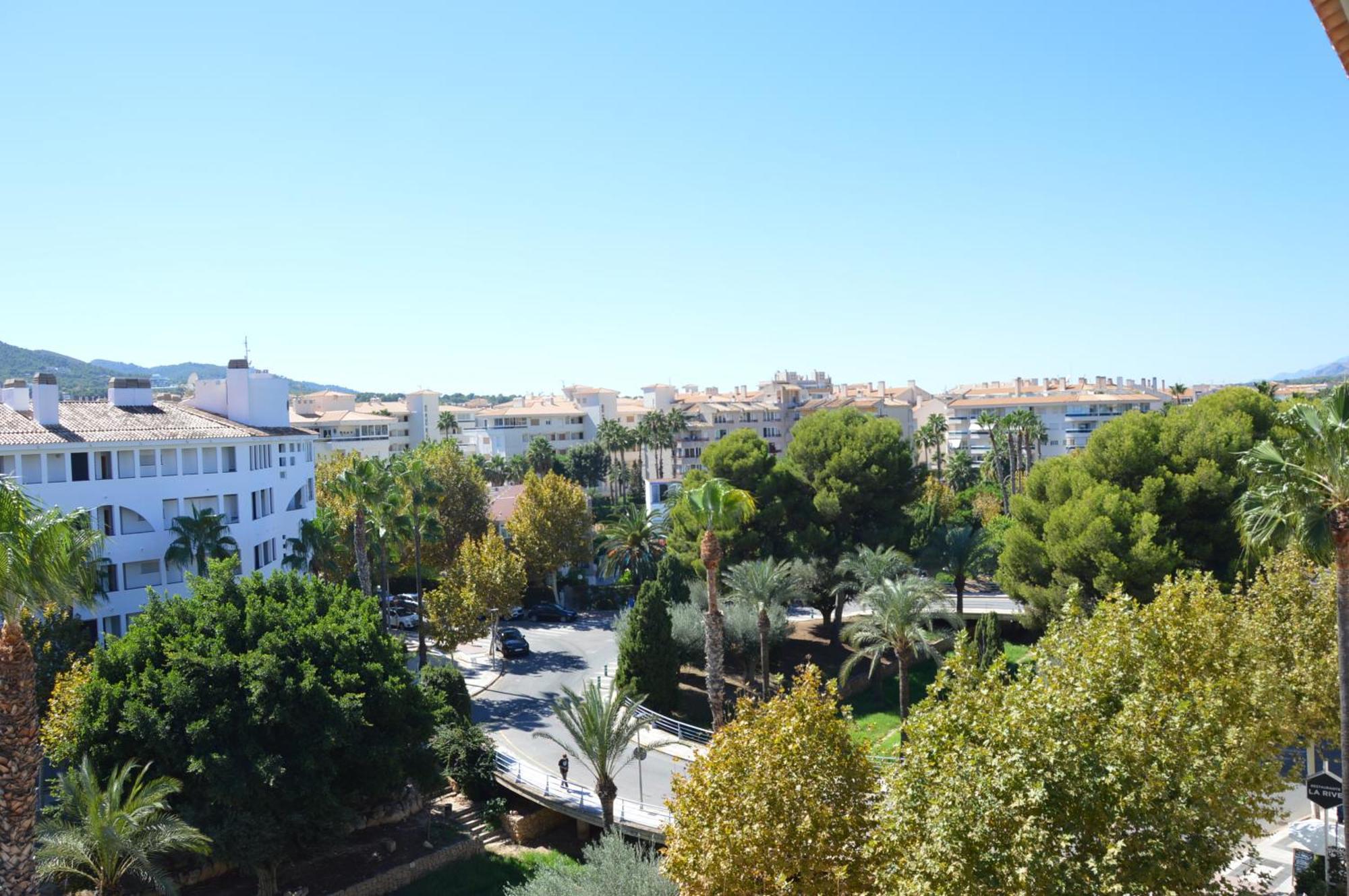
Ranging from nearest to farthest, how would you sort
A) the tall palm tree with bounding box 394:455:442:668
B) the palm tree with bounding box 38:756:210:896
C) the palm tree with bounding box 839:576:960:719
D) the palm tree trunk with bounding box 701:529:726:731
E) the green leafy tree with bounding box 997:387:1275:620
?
1. the palm tree with bounding box 38:756:210:896
2. the palm tree trunk with bounding box 701:529:726:731
3. the palm tree with bounding box 839:576:960:719
4. the green leafy tree with bounding box 997:387:1275:620
5. the tall palm tree with bounding box 394:455:442:668

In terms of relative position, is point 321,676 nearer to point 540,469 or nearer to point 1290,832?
point 1290,832

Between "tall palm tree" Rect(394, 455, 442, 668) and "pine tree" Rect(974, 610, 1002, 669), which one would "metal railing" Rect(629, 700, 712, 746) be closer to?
"pine tree" Rect(974, 610, 1002, 669)

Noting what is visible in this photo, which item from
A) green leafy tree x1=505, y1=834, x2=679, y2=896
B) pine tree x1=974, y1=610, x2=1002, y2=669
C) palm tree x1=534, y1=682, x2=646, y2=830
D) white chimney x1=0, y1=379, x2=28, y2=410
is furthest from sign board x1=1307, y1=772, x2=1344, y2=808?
white chimney x1=0, y1=379, x2=28, y2=410

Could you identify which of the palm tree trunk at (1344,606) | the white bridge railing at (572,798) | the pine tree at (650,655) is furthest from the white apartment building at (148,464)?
the palm tree trunk at (1344,606)

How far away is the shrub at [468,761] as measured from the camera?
28.5 m

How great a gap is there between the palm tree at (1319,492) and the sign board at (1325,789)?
228cm

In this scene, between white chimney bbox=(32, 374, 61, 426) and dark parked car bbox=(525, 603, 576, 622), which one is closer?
white chimney bbox=(32, 374, 61, 426)

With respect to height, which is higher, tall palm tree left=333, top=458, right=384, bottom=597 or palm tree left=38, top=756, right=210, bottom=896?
tall palm tree left=333, top=458, right=384, bottom=597

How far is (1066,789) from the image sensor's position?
12266 mm

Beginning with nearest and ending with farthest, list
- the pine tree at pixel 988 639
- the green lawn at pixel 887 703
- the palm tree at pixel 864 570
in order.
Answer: the green lawn at pixel 887 703 < the pine tree at pixel 988 639 < the palm tree at pixel 864 570


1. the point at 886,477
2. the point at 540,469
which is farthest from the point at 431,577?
the point at 540,469

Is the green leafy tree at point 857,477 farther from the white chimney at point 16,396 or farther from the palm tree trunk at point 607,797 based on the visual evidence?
the white chimney at point 16,396

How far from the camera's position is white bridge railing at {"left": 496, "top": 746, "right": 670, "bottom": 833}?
2539 cm

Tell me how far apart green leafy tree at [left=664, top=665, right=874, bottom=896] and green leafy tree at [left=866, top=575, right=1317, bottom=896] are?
62 centimetres
